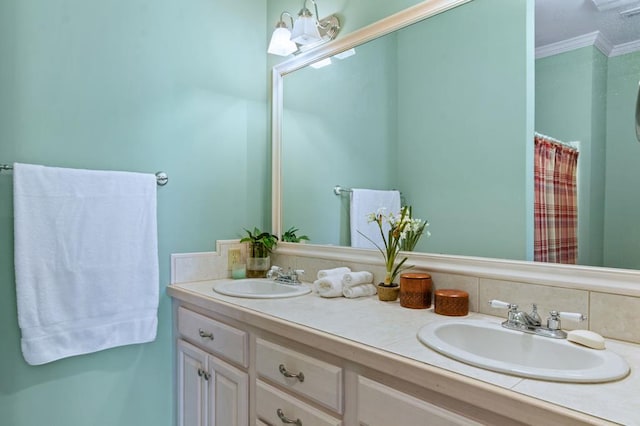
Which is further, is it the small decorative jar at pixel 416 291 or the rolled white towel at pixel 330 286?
the rolled white towel at pixel 330 286

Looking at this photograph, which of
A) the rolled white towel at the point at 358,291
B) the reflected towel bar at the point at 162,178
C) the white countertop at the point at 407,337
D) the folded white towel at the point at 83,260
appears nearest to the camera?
the white countertop at the point at 407,337

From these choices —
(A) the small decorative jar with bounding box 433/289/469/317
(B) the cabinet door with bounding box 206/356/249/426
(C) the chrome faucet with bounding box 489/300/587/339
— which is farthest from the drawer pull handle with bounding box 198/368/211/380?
(C) the chrome faucet with bounding box 489/300/587/339

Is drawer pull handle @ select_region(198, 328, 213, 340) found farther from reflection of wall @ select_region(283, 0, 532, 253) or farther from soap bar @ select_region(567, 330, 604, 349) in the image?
soap bar @ select_region(567, 330, 604, 349)

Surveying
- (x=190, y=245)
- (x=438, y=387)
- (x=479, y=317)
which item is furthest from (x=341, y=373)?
(x=190, y=245)

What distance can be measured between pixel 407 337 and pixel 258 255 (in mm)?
1133

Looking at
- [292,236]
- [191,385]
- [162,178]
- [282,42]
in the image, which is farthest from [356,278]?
[282,42]

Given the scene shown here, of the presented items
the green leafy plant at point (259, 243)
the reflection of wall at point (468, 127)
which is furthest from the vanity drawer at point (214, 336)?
the reflection of wall at point (468, 127)

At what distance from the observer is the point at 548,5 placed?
1206 mm

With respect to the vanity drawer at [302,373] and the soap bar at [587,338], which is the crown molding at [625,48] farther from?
A: the vanity drawer at [302,373]

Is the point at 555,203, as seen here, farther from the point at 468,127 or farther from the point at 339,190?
the point at 339,190

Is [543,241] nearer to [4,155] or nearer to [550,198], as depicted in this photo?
[550,198]

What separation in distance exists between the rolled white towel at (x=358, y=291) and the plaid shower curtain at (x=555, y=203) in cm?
60

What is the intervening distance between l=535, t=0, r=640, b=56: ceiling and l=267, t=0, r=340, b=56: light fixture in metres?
0.90

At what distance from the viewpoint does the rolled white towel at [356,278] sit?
1.52 m
